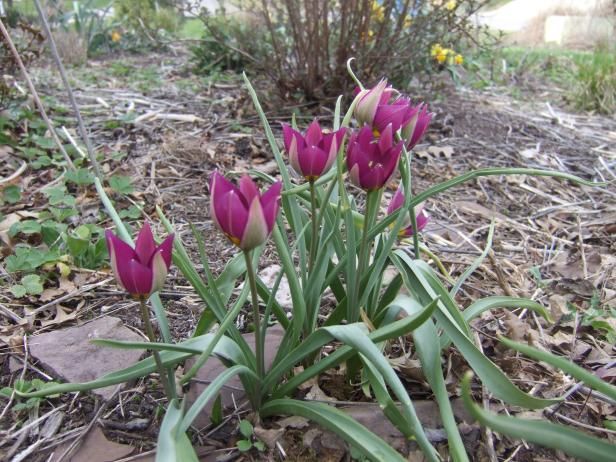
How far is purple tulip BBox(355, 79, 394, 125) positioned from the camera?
1.04m

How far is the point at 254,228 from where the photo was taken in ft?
2.59

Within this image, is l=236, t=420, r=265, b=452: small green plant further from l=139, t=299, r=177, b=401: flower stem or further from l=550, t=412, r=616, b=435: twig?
l=550, t=412, r=616, b=435: twig

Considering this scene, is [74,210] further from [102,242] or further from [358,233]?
[358,233]

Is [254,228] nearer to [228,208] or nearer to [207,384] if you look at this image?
[228,208]

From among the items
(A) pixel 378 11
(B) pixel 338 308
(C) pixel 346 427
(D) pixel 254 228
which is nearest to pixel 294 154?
(D) pixel 254 228

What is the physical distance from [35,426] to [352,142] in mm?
879

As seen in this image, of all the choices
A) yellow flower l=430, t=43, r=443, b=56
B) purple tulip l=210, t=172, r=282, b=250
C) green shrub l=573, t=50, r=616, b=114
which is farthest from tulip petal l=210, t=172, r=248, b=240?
green shrub l=573, t=50, r=616, b=114

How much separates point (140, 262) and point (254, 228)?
20 cm

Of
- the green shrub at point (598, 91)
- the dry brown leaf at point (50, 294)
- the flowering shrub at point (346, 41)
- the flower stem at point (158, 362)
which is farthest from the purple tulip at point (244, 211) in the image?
the green shrub at point (598, 91)

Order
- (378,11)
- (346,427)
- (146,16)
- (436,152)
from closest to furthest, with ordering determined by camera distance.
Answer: (346,427)
(436,152)
(378,11)
(146,16)

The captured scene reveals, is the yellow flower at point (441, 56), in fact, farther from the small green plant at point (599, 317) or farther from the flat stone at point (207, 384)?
the flat stone at point (207, 384)

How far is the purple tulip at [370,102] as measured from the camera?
1.04 meters

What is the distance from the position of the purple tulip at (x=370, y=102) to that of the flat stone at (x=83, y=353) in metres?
0.79

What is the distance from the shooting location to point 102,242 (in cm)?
169
